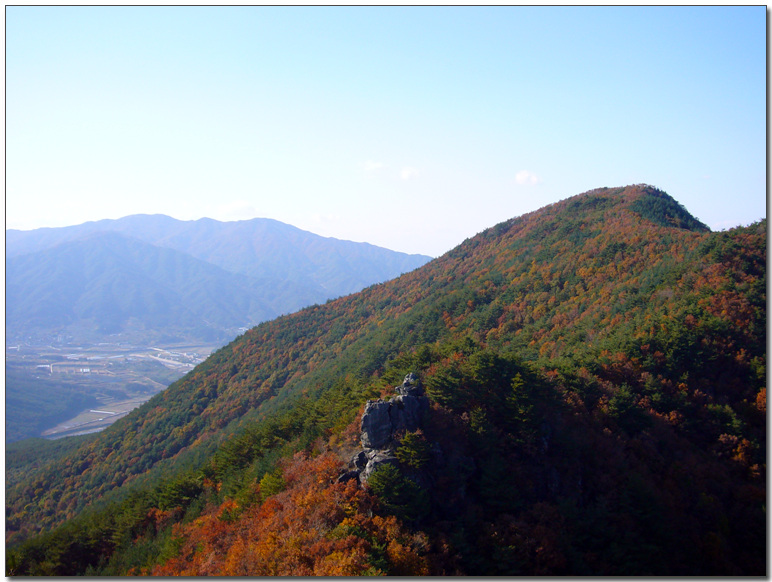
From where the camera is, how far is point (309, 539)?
16781mm

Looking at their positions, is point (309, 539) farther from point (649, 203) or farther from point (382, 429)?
point (649, 203)

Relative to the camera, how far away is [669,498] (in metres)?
21.2

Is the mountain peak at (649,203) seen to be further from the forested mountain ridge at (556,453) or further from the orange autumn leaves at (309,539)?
the orange autumn leaves at (309,539)

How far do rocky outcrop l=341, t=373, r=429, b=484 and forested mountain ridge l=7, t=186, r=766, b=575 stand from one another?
898mm

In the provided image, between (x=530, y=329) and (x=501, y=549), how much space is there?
33208 mm

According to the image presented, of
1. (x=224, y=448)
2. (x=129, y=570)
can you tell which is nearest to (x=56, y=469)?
(x=224, y=448)

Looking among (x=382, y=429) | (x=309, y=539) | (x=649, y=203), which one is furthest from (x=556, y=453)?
(x=649, y=203)

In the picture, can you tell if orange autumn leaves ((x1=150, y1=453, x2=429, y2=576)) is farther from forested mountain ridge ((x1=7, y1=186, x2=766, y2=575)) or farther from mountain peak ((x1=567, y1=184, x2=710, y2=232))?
mountain peak ((x1=567, y1=184, x2=710, y2=232))

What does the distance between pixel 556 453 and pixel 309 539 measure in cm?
1229

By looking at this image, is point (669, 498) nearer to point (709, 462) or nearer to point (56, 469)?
point (709, 462)

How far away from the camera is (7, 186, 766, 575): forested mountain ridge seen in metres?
17.8

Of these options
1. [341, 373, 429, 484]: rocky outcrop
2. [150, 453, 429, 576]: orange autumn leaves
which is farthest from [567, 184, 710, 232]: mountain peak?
[150, 453, 429, 576]: orange autumn leaves

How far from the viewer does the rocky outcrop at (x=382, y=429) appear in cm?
1928

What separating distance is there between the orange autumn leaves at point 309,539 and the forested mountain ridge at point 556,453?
0.32 feet
